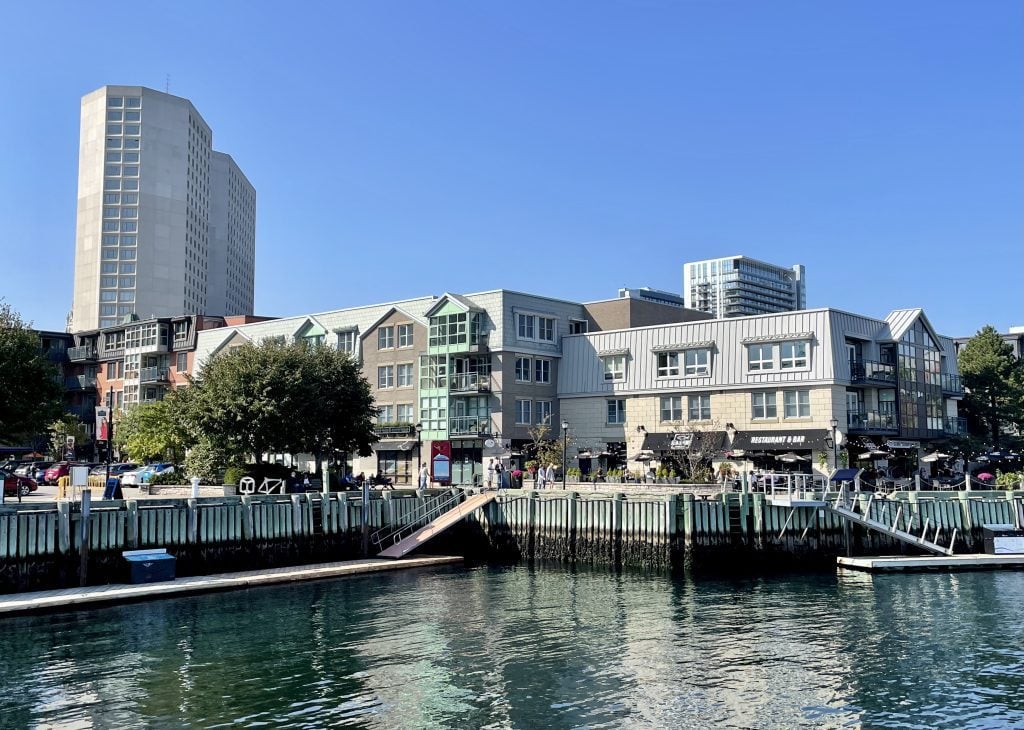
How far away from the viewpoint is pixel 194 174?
19238 centimetres

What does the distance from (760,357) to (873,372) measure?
687cm

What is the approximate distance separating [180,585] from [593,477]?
25333 millimetres

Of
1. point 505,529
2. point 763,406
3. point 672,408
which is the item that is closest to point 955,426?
point 763,406

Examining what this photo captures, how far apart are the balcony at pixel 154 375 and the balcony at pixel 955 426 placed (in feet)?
226

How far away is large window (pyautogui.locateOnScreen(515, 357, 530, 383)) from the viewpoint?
63875 mm

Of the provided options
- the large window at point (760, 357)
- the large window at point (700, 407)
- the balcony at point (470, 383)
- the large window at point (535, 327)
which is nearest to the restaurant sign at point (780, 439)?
the large window at point (700, 407)

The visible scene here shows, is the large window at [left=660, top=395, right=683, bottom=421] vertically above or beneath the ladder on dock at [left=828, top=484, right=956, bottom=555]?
above

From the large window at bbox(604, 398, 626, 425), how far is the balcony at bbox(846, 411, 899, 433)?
1480 cm

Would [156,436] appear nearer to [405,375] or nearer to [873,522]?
[405,375]

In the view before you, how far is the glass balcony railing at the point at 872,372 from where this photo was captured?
54.9m

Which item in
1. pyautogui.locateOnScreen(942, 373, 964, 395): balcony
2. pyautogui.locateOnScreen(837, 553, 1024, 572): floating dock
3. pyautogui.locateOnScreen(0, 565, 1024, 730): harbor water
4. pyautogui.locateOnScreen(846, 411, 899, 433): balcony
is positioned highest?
pyautogui.locateOnScreen(942, 373, 964, 395): balcony

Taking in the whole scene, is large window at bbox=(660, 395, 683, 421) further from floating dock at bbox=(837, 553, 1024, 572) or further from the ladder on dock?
floating dock at bbox=(837, 553, 1024, 572)

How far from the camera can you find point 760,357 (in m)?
56.3

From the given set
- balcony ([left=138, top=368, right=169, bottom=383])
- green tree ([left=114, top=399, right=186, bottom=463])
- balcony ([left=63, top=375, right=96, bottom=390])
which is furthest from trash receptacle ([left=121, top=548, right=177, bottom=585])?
balcony ([left=63, top=375, right=96, bottom=390])
